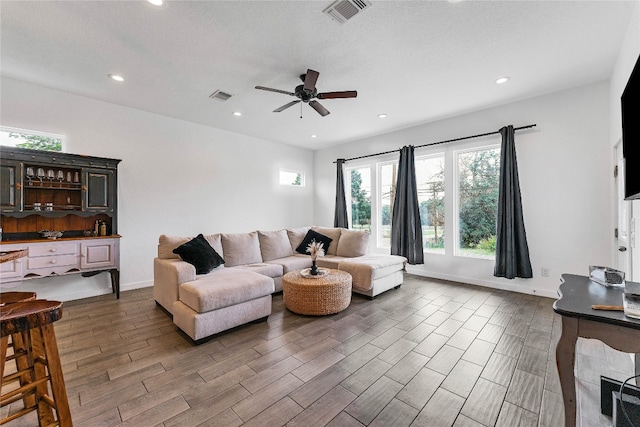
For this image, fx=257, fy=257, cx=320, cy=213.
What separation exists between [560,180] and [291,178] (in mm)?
5119

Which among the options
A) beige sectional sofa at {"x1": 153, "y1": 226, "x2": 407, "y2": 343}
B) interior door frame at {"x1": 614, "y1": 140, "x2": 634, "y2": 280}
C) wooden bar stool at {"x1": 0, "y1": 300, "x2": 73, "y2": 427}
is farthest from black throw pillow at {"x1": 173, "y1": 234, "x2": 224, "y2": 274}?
interior door frame at {"x1": 614, "y1": 140, "x2": 634, "y2": 280}

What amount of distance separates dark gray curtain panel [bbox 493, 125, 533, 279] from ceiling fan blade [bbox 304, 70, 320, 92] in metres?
3.03

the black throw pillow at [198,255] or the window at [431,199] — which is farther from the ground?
the window at [431,199]

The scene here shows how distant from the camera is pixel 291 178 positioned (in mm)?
6633

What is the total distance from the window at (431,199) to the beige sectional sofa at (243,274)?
1.10m

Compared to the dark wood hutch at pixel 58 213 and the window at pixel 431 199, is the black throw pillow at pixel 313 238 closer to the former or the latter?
the window at pixel 431 199

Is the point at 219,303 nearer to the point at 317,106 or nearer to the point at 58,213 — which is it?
the point at 317,106

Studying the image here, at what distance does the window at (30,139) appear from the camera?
10.8 feet

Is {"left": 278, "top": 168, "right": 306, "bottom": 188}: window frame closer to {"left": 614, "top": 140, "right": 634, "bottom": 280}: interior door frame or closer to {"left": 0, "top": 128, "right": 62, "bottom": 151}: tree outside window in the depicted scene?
{"left": 0, "top": 128, "right": 62, "bottom": 151}: tree outside window

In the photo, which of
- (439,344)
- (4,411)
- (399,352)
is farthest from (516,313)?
(4,411)

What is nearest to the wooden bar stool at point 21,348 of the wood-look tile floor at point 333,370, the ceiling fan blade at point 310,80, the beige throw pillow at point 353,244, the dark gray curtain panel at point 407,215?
the wood-look tile floor at point 333,370

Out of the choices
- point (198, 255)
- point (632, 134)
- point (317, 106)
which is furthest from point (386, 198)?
point (632, 134)

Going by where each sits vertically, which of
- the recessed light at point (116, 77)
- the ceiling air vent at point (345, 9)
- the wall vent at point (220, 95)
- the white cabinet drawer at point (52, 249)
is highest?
the recessed light at point (116, 77)

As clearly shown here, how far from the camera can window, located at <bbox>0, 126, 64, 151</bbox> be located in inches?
130
